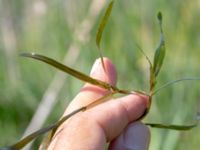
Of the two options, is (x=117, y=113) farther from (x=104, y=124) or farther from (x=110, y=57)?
(x=110, y=57)

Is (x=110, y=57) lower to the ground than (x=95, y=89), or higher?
lower

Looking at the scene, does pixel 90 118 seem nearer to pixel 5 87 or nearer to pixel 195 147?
pixel 195 147

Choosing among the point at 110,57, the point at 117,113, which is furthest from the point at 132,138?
the point at 110,57

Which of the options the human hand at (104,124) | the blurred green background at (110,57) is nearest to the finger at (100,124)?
the human hand at (104,124)

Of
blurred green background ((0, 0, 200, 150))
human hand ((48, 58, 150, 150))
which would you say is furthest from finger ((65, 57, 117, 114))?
blurred green background ((0, 0, 200, 150))

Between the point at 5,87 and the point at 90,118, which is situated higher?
the point at 90,118

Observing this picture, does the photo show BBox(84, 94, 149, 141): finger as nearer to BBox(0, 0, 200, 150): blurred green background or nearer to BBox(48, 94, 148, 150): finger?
BBox(48, 94, 148, 150): finger

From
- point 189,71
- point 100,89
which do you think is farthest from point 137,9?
point 100,89
